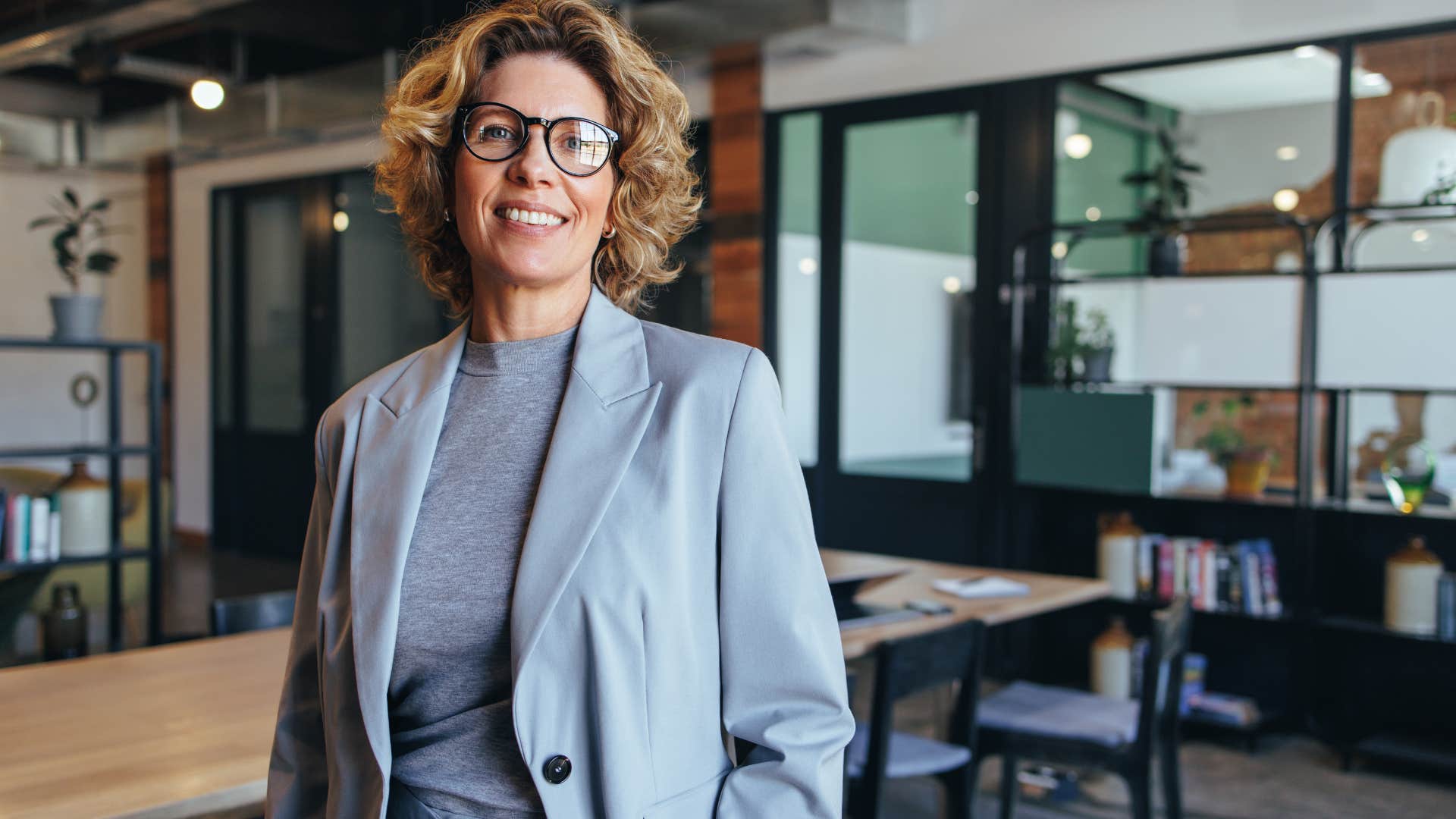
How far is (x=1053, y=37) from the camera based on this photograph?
5625 mm

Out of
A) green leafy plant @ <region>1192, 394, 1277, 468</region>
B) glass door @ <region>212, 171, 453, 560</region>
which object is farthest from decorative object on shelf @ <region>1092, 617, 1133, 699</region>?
glass door @ <region>212, 171, 453, 560</region>

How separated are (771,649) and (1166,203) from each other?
4.56 meters

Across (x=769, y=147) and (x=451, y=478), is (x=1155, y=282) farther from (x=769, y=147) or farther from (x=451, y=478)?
(x=451, y=478)

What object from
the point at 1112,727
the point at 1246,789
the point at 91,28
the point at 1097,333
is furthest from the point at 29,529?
the point at 1246,789

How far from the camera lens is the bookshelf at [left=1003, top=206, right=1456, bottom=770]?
469cm

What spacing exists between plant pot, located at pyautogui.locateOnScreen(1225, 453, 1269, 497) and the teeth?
4.27 metres

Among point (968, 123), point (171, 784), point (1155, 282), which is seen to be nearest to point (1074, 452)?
point (1155, 282)

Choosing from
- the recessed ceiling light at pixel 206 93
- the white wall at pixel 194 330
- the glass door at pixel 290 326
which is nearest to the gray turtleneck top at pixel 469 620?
the recessed ceiling light at pixel 206 93

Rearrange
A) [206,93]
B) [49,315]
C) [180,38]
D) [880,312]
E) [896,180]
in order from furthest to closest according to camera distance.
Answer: [49,315] < [180,38] < [206,93] < [880,312] < [896,180]

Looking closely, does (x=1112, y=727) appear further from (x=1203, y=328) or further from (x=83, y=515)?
(x=83, y=515)

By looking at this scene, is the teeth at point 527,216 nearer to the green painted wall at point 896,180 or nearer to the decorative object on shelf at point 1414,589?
the decorative object on shelf at point 1414,589

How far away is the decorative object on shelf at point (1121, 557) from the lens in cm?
504

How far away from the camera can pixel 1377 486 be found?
478cm

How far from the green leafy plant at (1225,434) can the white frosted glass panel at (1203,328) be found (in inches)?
5.5
